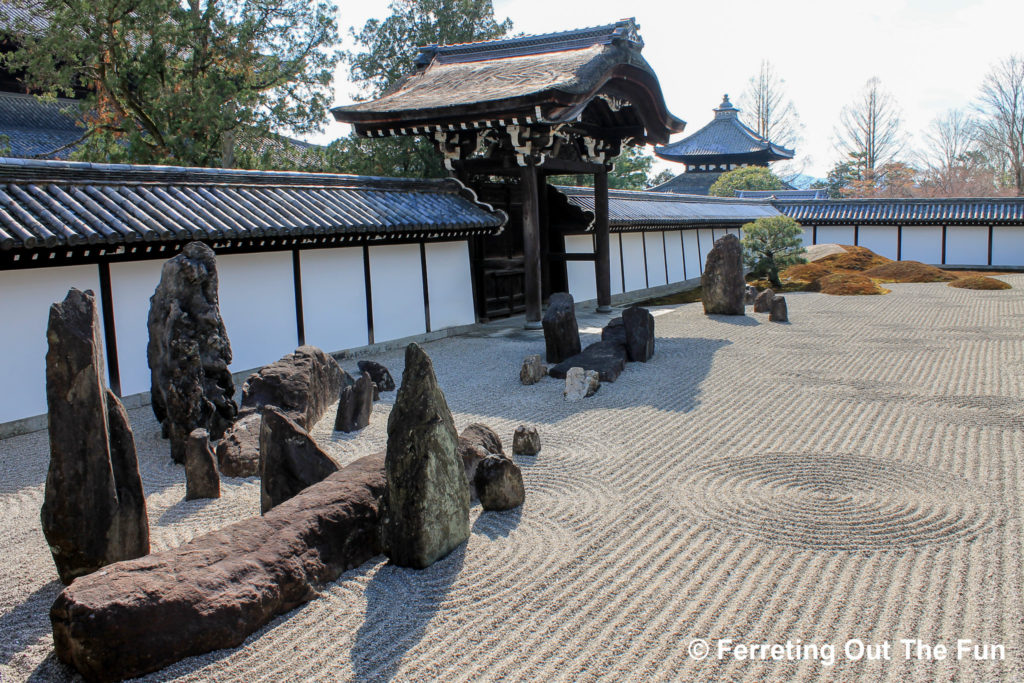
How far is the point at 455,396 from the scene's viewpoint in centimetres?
1000

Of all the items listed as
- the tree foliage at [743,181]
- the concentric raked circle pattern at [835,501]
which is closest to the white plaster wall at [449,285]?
the concentric raked circle pattern at [835,501]

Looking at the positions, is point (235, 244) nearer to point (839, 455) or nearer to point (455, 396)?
point (455, 396)

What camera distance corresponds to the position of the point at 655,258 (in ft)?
77.5

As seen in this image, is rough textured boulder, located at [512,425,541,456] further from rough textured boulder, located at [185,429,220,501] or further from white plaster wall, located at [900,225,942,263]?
white plaster wall, located at [900,225,942,263]

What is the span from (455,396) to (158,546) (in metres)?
4.94

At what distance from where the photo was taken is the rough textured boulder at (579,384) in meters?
9.79

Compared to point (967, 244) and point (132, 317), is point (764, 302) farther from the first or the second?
point (967, 244)

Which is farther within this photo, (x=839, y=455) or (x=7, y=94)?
(x=7, y=94)

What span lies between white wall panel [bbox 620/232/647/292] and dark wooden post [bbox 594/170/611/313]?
11.9ft

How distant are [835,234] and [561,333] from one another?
2370cm

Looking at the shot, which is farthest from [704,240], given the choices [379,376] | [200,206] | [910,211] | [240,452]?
[240,452]

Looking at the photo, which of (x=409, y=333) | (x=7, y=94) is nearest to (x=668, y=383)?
(x=409, y=333)

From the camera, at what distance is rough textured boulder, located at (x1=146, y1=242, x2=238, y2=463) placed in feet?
25.5

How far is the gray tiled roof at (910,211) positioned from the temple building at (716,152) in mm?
13374
